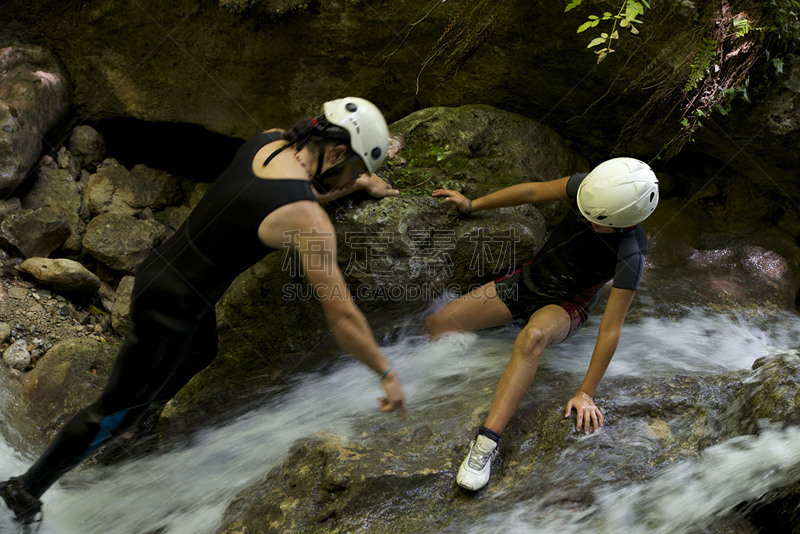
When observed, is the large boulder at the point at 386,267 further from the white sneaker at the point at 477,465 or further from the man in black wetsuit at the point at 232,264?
the white sneaker at the point at 477,465

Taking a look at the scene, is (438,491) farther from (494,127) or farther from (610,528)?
(494,127)

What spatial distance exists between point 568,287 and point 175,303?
217cm

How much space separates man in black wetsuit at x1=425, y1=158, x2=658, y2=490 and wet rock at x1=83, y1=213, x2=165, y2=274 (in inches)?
121

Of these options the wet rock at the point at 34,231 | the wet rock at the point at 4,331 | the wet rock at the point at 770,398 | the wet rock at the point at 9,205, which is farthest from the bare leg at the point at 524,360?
the wet rock at the point at 9,205

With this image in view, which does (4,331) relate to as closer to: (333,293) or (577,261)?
(333,293)

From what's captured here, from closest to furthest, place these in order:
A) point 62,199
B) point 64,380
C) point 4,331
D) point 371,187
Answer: point 371,187 < point 64,380 < point 4,331 < point 62,199

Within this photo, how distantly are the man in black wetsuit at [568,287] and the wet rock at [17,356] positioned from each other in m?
2.95

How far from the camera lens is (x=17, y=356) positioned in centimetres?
390

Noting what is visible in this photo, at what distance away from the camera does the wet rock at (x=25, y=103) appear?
179 inches

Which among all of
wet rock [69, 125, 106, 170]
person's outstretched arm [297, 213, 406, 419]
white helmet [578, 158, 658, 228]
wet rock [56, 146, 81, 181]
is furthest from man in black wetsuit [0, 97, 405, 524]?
wet rock [69, 125, 106, 170]

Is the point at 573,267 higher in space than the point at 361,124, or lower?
lower

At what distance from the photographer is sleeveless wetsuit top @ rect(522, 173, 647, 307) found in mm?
2875

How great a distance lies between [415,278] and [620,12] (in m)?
2.28

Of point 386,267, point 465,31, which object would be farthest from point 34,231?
point 465,31
